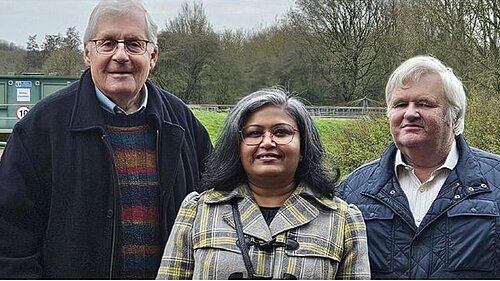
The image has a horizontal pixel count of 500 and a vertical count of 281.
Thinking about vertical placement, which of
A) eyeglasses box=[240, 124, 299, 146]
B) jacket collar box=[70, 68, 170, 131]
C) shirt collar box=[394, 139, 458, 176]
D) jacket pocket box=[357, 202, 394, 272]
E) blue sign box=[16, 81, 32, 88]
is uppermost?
blue sign box=[16, 81, 32, 88]

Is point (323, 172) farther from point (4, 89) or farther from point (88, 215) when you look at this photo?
point (4, 89)

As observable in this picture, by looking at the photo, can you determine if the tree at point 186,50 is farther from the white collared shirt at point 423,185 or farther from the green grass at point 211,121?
the white collared shirt at point 423,185

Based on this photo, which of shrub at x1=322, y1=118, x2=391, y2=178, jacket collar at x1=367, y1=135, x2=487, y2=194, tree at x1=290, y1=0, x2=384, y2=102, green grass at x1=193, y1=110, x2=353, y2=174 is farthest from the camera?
tree at x1=290, y1=0, x2=384, y2=102

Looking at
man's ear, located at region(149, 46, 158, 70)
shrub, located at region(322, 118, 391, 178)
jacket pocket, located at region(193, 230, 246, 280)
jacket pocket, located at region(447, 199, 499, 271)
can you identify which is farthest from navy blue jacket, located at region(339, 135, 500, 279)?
shrub, located at region(322, 118, 391, 178)

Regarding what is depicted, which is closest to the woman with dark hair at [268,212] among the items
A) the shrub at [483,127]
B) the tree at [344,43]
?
the shrub at [483,127]

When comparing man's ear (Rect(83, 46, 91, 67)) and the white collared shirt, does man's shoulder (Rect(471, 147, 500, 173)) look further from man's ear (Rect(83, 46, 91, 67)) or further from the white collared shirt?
man's ear (Rect(83, 46, 91, 67))

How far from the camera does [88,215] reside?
2.71 metres

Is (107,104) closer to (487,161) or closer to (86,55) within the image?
(86,55)

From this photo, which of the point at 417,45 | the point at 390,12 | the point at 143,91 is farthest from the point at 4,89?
the point at 143,91

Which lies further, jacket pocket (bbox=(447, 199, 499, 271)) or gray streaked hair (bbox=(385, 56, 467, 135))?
gray streaked hair (bbox=(385, 56, 467, 135))

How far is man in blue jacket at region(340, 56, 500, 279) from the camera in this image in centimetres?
261

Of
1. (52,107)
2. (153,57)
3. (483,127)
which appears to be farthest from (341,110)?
(52,107)

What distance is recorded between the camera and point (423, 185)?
9.09 ft

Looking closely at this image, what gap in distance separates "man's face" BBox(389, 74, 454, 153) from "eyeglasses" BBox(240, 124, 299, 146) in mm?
548
